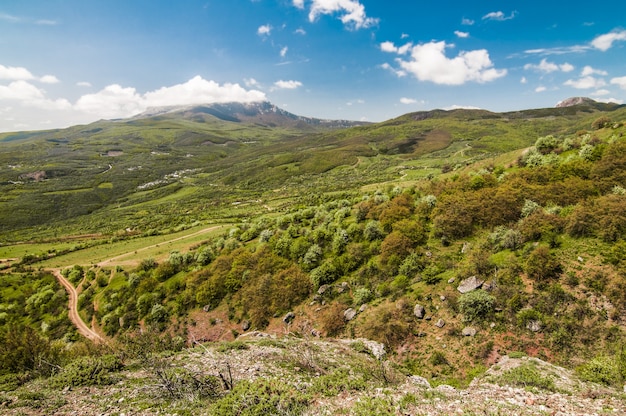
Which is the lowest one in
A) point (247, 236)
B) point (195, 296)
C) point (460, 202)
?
point (195, 296)

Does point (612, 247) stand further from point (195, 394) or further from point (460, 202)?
point (195, 394)

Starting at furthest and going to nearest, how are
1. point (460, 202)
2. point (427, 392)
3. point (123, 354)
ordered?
point (460, 202)
point (123, 354)
point (427, 392)

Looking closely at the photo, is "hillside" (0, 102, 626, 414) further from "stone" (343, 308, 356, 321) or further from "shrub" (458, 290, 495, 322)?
"stone" (343, 308, 356, 321)

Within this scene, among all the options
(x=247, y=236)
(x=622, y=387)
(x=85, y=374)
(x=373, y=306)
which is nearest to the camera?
(x=622, y=387)

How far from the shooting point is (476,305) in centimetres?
2497

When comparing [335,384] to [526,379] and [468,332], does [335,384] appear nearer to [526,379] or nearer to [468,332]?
[526,379]

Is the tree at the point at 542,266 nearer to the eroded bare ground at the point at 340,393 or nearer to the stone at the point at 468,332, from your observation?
the stone at the point at 468,332

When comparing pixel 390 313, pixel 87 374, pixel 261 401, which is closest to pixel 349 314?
pixel 390 313

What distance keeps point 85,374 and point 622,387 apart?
31854 millimetres

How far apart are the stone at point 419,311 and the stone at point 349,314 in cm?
736

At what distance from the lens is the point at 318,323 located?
33.9m

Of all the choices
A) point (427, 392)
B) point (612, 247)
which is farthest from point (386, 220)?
point (427, 392)

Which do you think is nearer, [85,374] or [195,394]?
[195,394]

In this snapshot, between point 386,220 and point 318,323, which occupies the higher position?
point 386,220
